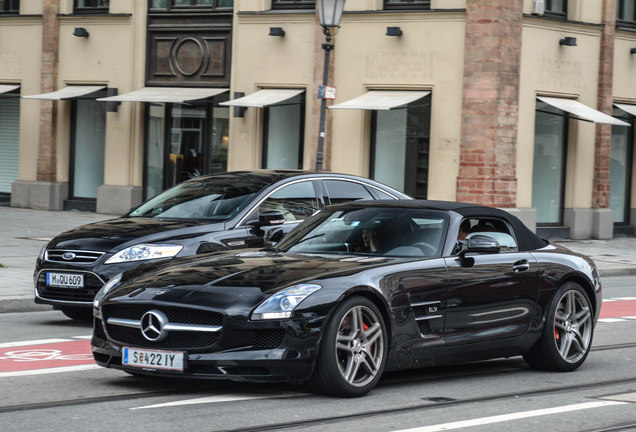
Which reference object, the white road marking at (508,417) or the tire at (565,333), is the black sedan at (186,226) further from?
the white road marking at (508,417)

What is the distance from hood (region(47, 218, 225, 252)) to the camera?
36.0ft

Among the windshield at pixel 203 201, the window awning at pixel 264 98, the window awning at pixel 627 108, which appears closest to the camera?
the windshield at pixel 203 201

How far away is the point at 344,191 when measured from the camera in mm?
12500

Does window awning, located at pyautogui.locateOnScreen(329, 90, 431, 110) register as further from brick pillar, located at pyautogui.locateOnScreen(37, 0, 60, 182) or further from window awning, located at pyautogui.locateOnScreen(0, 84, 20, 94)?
window awning, located at pyautogui.locateOnScreen(0, 84, 20, 94)

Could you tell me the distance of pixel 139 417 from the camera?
6.48 m

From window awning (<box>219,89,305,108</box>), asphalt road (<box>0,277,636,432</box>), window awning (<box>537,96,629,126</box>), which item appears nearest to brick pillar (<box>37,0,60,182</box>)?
window awning (<box>219,89,305,108</box>)

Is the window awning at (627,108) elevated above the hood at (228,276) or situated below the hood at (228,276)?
above

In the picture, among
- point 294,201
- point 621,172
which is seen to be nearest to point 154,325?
point 294,201

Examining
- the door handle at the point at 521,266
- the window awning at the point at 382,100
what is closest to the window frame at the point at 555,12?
the window awning at the point at 382,100

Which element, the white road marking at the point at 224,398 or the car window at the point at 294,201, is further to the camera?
the car window at the point at 294,201

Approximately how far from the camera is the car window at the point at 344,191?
1238 centimetres

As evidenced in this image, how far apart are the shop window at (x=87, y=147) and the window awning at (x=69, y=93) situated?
1.79ft

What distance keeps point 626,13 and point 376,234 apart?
21.3 metres

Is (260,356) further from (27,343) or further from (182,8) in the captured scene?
(182,8)
